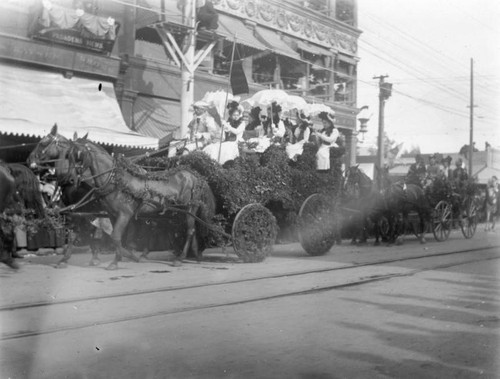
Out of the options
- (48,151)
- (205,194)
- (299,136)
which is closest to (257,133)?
(299,136)

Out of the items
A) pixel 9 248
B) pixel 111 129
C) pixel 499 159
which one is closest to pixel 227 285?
pixel 9 248

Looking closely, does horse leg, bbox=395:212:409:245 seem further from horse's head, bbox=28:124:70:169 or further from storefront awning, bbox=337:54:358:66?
storefront awning, bbox=337:54:358:66

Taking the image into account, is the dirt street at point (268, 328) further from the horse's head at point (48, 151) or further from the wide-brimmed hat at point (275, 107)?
the wide-brimmed hat at point (275, 107)

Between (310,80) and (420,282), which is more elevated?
(310,80)

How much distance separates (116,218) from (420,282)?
15.7ft

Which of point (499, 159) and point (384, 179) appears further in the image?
point (499, 159)

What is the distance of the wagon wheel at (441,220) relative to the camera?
50.0 feet

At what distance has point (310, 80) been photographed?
1042 inches

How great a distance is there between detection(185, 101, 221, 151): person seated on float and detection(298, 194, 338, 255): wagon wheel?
2.20 metres

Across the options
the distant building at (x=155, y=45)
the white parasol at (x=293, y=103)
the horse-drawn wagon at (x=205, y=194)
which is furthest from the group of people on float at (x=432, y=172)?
the distant building at (x=155, y=45)

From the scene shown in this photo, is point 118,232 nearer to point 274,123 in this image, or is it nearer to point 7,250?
point 7,250

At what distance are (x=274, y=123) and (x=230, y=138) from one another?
3.96 ft

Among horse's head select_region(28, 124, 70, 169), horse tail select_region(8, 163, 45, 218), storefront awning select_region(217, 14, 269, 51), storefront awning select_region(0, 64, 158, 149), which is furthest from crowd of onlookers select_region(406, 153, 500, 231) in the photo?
horse tail select_region(8, 163, 45, 218)

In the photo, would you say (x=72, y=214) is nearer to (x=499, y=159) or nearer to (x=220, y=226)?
(x=220, y=226)
